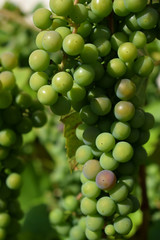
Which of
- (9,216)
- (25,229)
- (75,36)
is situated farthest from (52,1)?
(25,229)

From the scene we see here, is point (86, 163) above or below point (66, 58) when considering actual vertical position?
below

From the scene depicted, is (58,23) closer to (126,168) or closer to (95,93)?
(95,93)

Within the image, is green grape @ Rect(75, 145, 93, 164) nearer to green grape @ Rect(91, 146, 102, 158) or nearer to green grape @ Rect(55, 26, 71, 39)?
green grape @ Rect(91, 146, 102, 158)

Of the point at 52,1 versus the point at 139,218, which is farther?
the point at 139,218

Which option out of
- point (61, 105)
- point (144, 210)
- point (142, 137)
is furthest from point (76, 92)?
point (144, 210)

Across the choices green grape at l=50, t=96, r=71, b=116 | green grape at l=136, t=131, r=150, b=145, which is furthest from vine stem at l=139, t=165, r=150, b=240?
green grape at l=50, t=96, r=71, b=116

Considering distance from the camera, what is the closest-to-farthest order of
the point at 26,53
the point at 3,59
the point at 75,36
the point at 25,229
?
the point at 75,36, the point at 3,59, the point at 25,229, the point at 26,53

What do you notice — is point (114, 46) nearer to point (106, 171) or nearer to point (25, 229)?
point (106, 171)
